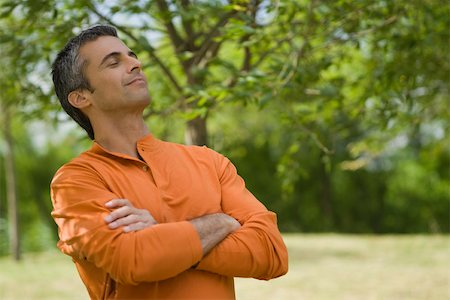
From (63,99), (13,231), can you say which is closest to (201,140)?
(63,99)

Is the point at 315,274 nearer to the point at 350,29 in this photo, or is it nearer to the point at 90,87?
the point at 350,29

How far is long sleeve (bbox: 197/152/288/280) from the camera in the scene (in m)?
2.02

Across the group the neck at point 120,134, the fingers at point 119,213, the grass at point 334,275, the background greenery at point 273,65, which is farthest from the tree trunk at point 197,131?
the grass at point 334,275

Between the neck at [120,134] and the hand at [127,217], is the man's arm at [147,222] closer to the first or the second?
the hand at [127,217]

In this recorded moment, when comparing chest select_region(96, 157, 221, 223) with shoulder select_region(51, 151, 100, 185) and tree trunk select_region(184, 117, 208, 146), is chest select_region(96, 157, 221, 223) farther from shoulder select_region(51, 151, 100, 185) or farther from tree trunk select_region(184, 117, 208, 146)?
tree trunk select_region(184, 117, 208, 146)

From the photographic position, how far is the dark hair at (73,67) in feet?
7.19

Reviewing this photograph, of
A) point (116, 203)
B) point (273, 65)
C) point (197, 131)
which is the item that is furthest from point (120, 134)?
point (197, 131)

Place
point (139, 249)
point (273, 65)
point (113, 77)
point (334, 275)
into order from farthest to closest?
point (334, 275) → point (273, 65) → point (113, 77) → point (139, 249)

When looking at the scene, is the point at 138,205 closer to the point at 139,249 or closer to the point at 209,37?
the point at 139,249

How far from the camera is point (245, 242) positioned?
2.06m

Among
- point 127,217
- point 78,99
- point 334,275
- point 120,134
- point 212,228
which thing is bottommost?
point 334,275

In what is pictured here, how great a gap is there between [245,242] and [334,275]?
757 centimetres

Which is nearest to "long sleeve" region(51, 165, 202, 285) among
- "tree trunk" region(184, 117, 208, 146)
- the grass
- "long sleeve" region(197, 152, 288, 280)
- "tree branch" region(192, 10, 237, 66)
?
"long sleeve" region(197, 152, 288, 280)

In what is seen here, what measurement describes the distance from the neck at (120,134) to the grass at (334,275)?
5.88 metres
